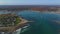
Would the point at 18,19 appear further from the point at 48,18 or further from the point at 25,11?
the point at 48,18

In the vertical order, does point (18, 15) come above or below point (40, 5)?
below

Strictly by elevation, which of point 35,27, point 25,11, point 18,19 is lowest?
point 35,27

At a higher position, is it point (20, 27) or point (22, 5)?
point (22, 5)

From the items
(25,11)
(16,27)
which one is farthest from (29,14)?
(16,27)

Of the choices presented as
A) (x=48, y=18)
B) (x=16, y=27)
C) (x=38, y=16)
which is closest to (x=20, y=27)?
(x=16, y=27)

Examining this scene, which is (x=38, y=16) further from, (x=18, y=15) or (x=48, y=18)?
(x=18, y=15)

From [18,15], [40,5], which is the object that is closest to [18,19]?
[18,15]

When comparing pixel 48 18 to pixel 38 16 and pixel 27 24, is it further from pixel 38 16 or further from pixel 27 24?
pixel 27 24

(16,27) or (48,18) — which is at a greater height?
(48,18)
